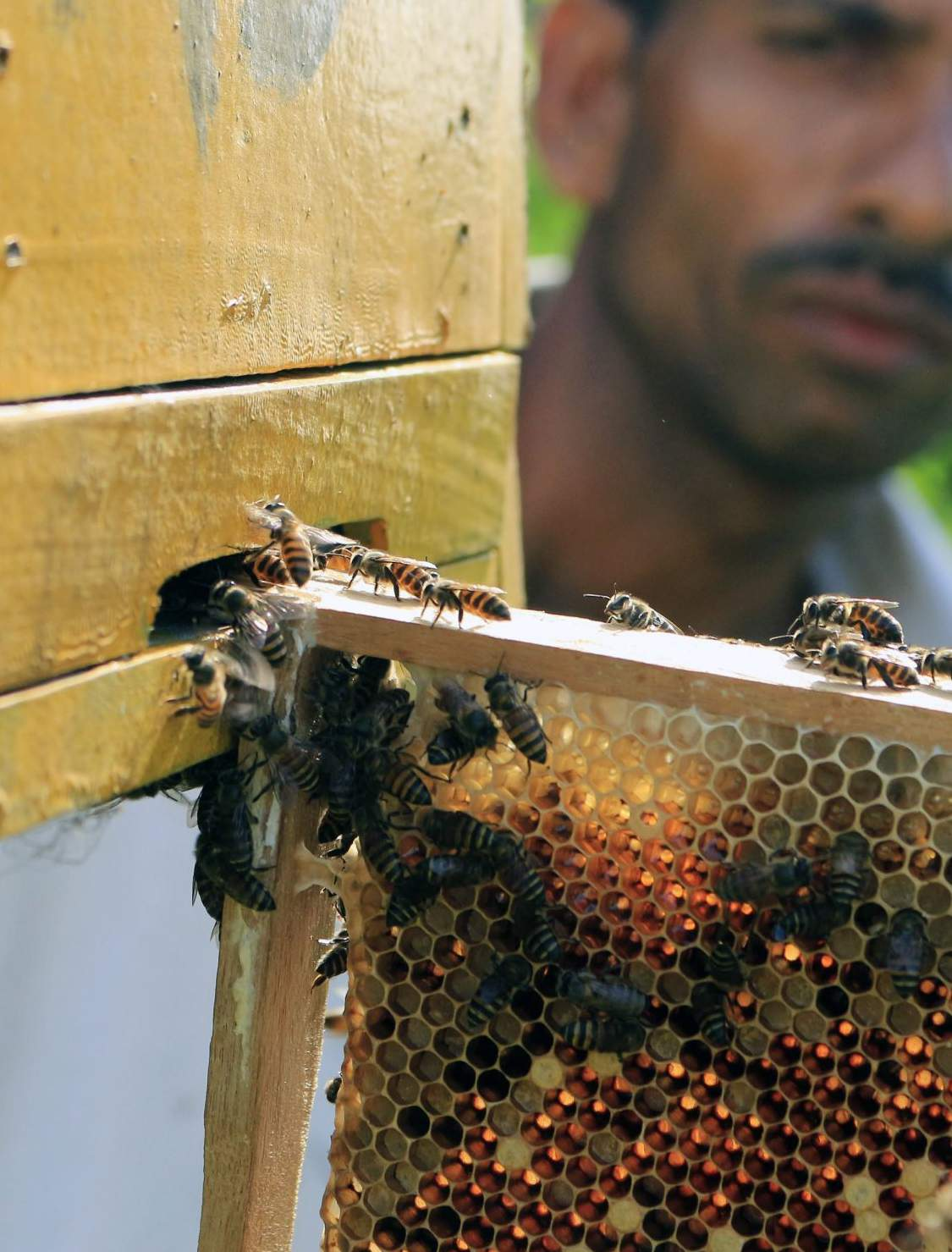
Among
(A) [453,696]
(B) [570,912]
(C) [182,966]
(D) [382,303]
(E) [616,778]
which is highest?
(D) [382,303]

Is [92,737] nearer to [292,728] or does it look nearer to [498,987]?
[292,728]

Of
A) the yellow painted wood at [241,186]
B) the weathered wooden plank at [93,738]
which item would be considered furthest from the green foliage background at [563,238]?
the weathered wooden plank at [93,738]

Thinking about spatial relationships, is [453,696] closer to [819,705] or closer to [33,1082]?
[819,705]

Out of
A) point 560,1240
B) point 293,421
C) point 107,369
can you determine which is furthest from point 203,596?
point 560,1240

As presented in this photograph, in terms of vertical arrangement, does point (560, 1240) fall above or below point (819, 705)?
below

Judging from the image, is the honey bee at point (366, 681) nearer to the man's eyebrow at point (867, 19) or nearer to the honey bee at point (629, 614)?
the honey bee at point (629, 614)

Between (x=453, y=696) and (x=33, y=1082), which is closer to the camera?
(x=453, y=696)

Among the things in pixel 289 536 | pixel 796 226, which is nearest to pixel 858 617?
pixel 289 536
